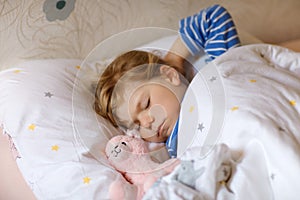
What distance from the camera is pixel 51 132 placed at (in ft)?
3.19

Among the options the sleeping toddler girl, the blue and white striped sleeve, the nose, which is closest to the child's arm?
the blue and white striped sleeve

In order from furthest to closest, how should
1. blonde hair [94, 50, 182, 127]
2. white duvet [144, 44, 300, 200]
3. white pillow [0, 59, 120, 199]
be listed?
blonde hair [94, 50, 182, 127]
white pillow [0, 59, 120, 199]
white duvet [144, 44, 300, 200]

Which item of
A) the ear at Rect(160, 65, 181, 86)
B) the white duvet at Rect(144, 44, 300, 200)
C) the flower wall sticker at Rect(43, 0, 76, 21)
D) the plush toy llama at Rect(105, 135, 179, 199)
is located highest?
the flower wall sticker at Rect(43, 0, 76, 21)

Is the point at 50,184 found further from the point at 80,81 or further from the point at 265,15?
the point at 265,15

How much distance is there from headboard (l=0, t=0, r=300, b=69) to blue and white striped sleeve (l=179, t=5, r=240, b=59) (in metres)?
0.16

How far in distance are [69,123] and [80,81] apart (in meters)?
0.13

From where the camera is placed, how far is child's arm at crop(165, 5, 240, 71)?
117cm

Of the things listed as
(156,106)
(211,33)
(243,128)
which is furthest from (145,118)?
(211,33)

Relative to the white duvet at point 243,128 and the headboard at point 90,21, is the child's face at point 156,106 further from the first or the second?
the headboard at point 90,21

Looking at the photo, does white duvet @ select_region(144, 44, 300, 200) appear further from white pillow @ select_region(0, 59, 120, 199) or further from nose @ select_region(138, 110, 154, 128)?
white pillow @ select_region(0, 59, 120, 199)

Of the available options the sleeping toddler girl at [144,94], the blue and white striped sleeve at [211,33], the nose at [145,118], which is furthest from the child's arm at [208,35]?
the nose at [145,118]

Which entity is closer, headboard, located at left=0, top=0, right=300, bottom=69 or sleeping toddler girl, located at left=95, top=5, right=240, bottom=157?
sleeping toddler girl, located at left=95, top=5, right=240, bottom=157

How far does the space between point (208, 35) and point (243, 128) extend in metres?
0.44

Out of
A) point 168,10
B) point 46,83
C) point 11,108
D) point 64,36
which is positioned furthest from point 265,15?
point 11,108
